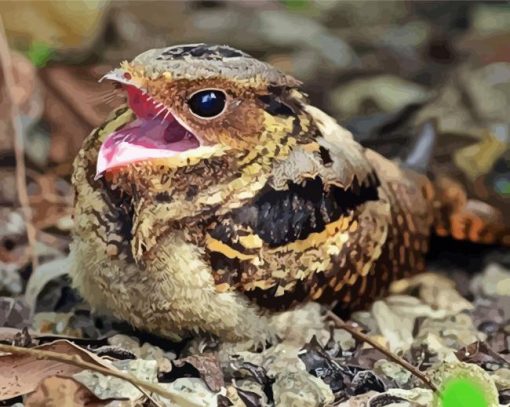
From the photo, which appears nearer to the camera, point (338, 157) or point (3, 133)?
point (338, 157)

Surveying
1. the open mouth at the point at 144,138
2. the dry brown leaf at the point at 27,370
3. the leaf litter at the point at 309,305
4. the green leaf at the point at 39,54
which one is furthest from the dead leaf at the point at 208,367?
the green leaf at the point at 39,54

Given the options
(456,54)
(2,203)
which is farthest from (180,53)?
(456,54)

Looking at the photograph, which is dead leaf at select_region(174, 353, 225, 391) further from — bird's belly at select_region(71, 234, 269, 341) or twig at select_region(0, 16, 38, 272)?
twig at select_region(0, 16, 38, 272)

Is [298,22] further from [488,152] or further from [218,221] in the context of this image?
A: [218,221]

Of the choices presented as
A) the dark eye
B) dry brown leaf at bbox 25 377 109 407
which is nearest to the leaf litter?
dry brown leaf at bbox 25 377 109 407

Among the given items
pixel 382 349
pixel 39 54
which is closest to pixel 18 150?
pixel 39 54

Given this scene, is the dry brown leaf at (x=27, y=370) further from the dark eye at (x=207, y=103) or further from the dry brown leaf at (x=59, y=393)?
the dark eye at (x=207, y=103)
